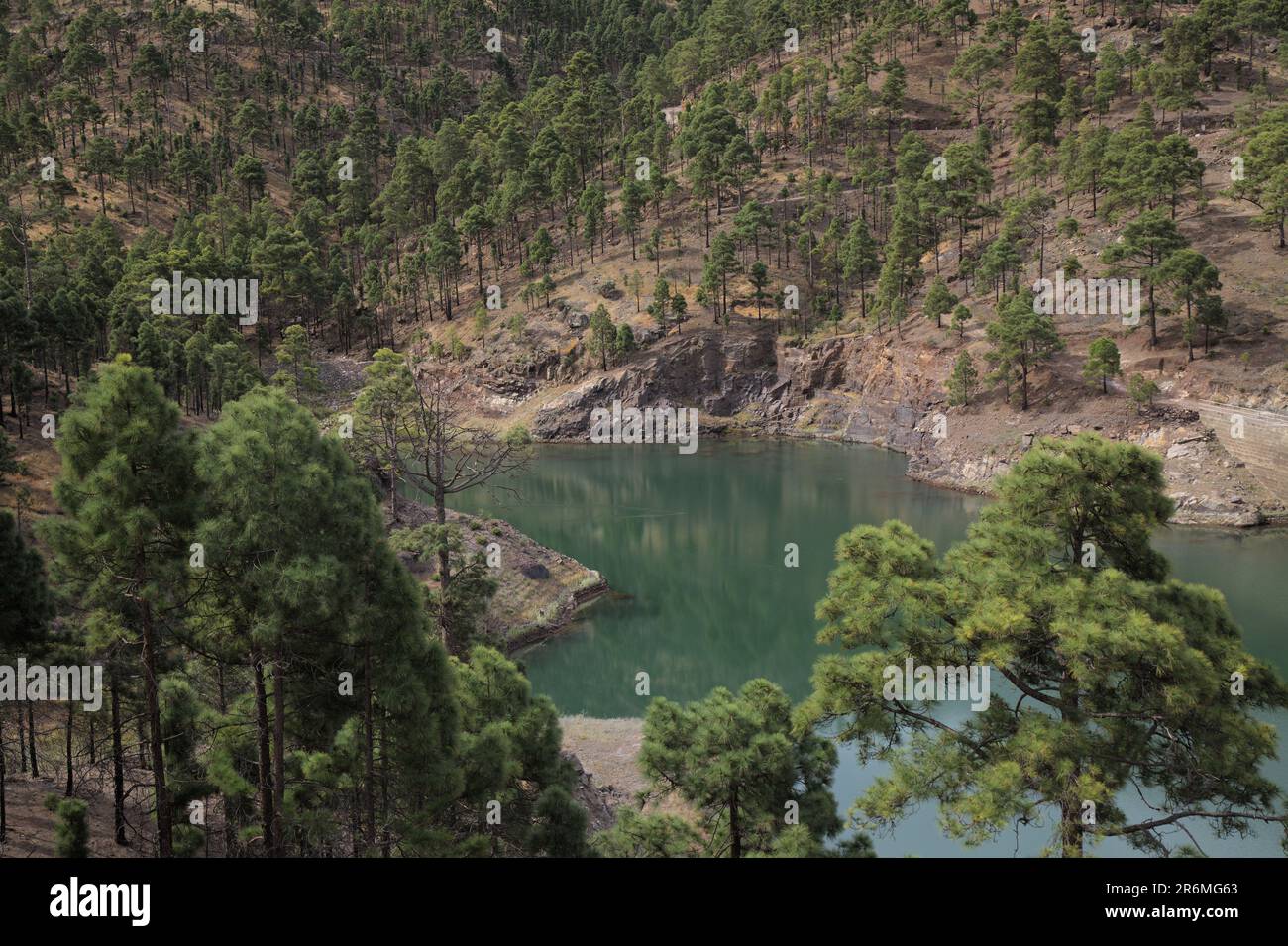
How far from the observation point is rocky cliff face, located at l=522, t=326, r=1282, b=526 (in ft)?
158

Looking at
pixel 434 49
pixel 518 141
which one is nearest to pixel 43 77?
pixel 434 49

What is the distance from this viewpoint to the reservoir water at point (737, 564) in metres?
29.4

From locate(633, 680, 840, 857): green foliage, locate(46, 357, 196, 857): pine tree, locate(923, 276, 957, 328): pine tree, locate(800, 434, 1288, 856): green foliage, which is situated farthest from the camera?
locate(923, 276, 957, 328): pine tree

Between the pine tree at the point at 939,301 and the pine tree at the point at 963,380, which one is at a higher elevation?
the pine tree at the point at 939,301

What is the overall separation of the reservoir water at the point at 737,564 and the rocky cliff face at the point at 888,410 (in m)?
2.72

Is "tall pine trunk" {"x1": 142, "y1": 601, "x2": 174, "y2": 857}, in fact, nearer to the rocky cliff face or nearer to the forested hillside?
the forested hillside

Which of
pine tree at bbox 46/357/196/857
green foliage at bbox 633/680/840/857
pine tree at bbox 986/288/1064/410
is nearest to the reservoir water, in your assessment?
green foliage at bbox 633/680/840/857

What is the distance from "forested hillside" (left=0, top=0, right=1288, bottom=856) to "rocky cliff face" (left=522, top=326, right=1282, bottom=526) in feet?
1.12

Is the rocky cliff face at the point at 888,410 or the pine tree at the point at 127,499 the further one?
the rocky cliff face at the point at 888,410

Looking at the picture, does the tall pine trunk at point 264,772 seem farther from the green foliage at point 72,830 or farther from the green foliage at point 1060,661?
the green foliage at point 1060,661

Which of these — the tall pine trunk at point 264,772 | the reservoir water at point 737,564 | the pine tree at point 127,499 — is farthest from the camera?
Answer: the reservoir water at point 737,564

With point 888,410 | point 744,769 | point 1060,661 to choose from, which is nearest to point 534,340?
point 888,410

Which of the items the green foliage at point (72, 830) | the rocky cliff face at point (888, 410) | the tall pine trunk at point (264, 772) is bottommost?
the green foliage at point (72, 830)

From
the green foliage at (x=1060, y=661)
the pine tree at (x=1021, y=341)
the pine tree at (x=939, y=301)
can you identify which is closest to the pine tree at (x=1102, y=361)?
the pine tree at (x=1021, y=341)
